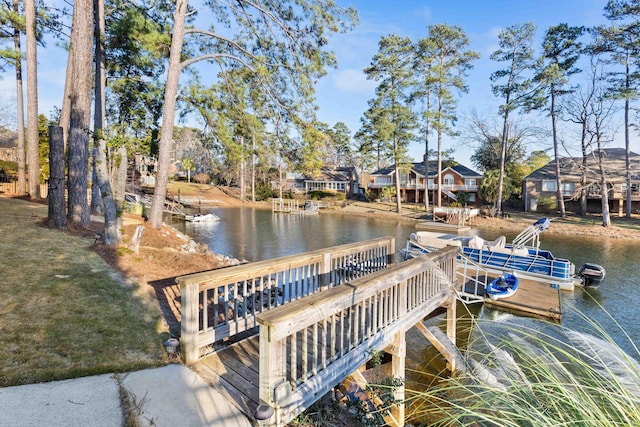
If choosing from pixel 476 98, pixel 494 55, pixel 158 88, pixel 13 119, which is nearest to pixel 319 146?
pixel 158 88

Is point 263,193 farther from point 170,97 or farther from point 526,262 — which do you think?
point 526,262

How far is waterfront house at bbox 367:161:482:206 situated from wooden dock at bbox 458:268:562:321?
25.5 meters

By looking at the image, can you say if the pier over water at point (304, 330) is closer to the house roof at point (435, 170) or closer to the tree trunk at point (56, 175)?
the tree trunk at point (56, 175)

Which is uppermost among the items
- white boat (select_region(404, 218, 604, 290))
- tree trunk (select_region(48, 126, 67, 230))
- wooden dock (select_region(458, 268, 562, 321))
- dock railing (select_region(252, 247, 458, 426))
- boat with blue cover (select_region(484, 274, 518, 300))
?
tree trunk (select_region(48, 126, 67, 230))

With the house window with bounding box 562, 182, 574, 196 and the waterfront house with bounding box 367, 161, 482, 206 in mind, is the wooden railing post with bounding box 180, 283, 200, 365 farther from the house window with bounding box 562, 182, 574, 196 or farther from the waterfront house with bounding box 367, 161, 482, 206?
the house window with bounding box 562, 182, 574, 196

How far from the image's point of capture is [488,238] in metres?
21.7

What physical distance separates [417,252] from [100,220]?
12.3m

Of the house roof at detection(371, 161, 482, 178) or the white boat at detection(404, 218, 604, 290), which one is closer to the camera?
the white boat at detection(404, 218, 604, 290)

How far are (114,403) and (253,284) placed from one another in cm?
190

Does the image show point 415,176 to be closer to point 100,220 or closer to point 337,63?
point 337,63

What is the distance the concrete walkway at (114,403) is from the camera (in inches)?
107

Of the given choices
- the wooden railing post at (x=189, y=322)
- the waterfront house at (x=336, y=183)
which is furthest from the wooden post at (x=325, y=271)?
the waterfront house at (x=336, y=183)

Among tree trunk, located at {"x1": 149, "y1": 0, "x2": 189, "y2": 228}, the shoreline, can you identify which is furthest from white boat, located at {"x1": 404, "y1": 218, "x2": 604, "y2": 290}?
the shoreline

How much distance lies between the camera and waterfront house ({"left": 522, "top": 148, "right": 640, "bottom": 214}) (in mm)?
28812
